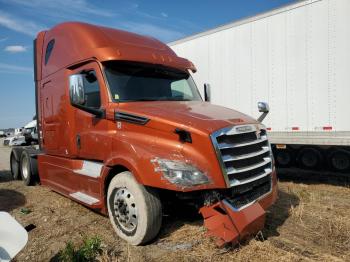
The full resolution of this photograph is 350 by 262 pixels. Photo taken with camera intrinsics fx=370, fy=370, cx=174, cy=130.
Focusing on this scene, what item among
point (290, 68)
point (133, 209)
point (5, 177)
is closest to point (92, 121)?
point (133, 209)

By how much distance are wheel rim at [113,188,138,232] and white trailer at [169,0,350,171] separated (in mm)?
4837

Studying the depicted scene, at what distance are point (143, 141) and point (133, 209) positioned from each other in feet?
2.88

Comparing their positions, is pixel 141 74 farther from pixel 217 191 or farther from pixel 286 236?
pixel 286 236

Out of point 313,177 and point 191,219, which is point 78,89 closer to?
point 191,219

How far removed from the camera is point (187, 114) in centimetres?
475

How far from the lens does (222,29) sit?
968cm

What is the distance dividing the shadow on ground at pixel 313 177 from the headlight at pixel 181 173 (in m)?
6.28

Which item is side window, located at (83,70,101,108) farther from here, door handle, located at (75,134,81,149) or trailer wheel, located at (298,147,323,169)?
trailer wheel, located at (298,147,323,169)

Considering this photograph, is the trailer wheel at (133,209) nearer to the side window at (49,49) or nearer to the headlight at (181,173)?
the headlight at (181,173)

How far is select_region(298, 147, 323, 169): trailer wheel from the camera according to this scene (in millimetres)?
11133

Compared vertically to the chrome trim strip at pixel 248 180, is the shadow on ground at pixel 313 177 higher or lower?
lower

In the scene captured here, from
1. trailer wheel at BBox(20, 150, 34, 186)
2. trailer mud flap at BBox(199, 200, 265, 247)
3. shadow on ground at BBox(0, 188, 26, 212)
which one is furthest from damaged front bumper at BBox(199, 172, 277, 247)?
trailer wheel at BBox(20, 150, 34, 186)

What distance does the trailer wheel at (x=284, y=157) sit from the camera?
38.2ft

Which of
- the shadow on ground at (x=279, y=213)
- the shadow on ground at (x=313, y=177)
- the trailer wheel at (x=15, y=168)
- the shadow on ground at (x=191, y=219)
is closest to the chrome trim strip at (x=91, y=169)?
the shadow on ground at (x=191, y=219)
